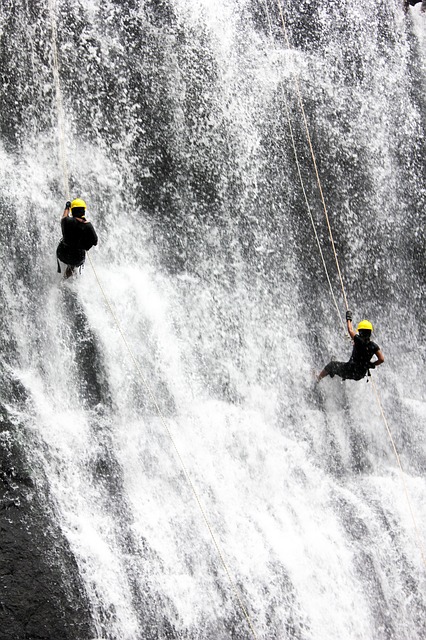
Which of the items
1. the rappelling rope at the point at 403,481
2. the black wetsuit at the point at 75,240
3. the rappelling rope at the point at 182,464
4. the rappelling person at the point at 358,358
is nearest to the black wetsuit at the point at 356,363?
the rappelling person at the point at 358,358

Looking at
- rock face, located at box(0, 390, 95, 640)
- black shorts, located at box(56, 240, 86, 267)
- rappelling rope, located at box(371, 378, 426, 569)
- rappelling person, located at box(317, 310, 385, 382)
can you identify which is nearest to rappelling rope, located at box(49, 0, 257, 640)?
black shorts, located at box(56, 240, 86, 267)

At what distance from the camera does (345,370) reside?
428 inches

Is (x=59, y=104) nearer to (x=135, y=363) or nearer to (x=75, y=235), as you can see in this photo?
(x=75, y=235)

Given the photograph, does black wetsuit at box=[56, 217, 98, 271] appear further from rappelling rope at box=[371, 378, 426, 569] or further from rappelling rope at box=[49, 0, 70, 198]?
rappelling rope at box=[371, 378, 426, 569]

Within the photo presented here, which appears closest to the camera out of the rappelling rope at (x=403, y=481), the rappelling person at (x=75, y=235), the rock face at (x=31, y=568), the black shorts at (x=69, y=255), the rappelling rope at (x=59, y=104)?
the rock face at (x=31, y=568)

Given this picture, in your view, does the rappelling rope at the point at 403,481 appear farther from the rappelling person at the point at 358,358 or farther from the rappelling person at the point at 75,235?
the rappelling person at the point at 75,235

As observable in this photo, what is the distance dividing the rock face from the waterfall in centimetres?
2

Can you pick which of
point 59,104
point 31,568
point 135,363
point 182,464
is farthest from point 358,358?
point 59,104

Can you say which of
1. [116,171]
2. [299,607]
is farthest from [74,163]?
[299,607]

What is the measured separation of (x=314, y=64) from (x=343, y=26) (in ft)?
3.12

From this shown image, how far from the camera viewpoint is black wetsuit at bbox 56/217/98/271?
9312 millimetres

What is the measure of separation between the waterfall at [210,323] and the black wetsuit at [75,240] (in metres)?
0.53

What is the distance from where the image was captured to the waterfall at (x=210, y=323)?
917cm

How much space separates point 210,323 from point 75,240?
2.44 m
